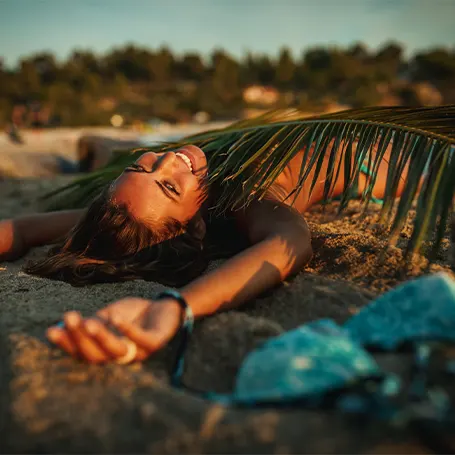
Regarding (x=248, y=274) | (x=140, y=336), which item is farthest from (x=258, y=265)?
(x=140, y=336)

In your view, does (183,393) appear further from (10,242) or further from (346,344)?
(10,242)

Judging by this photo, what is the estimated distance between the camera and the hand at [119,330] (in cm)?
115

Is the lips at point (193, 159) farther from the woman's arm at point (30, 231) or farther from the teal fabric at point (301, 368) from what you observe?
the teal fabric at point (301, 368)

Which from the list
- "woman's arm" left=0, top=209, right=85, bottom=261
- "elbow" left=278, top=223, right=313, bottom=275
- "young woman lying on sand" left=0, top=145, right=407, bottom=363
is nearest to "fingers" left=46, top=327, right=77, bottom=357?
"young woman lying on sand" left=0, top=145, right=407, bottom=363

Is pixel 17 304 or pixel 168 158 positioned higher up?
pixel 168 158

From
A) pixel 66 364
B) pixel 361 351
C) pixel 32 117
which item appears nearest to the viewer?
pixel 361 351

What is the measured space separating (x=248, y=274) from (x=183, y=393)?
56cm

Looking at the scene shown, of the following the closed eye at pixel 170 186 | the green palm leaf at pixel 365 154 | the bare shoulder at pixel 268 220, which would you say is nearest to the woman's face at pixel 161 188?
the closed eye at pixel 170 186

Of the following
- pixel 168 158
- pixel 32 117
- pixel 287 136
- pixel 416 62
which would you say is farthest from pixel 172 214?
pixel 416 62

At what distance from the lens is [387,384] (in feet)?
3.18

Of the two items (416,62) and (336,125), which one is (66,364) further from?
(416,62)

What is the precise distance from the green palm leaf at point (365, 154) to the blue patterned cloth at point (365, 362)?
310 mm

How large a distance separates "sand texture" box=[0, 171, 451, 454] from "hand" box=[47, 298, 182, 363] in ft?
0.15

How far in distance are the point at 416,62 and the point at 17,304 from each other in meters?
45.8
